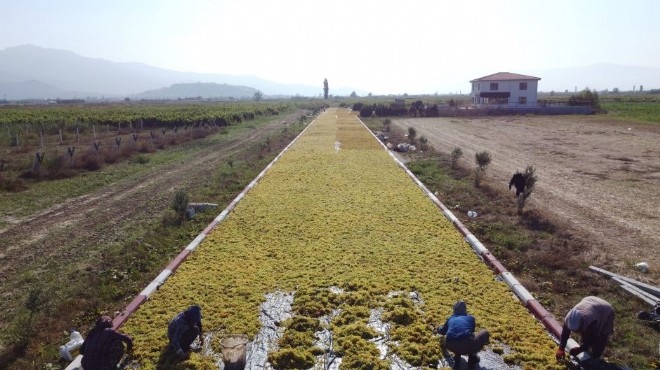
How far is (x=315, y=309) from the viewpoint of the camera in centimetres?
691

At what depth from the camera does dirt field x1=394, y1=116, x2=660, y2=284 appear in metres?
9.95

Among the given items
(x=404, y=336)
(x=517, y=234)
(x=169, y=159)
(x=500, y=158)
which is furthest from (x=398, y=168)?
(x=404, y=336)

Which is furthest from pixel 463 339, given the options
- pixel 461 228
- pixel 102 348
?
pixel 461 228

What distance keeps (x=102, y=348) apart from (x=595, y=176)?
1857 cm

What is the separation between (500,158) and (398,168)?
22.9 ft

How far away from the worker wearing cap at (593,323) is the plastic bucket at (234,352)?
13.5 ft

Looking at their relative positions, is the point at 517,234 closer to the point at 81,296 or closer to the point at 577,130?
the point at 81,296

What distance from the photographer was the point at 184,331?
230 inches

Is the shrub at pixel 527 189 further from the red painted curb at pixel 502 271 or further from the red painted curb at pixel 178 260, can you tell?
the red painted curb at pixel 178 260

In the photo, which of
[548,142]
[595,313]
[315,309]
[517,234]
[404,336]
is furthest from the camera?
[548,142]

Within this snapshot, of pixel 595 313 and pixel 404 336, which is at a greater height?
pixel 595 313

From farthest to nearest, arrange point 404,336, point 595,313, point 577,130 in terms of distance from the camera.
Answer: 1. point 577,130
2. point 404,336
3. point 595,313

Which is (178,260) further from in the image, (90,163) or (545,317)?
(90,163)

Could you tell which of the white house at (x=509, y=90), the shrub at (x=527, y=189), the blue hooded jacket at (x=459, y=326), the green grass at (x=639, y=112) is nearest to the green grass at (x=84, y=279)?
the blue hooded jacket at (x=459, y=326)
